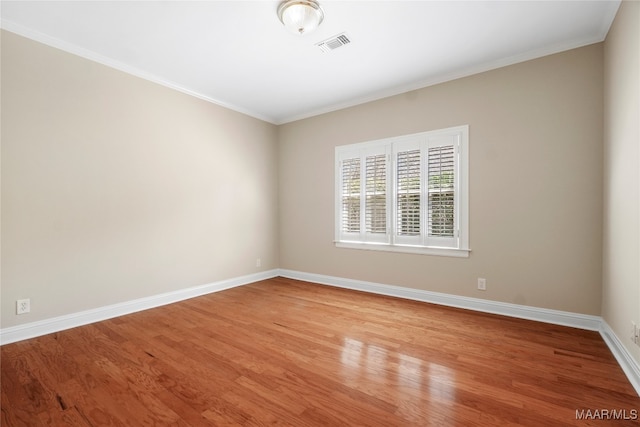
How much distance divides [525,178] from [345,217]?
2394 millimetres

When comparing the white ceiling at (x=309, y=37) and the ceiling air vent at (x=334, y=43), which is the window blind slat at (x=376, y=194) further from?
the ceiling air vent at (x=334, y=43)

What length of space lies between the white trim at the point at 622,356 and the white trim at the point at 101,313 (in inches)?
171

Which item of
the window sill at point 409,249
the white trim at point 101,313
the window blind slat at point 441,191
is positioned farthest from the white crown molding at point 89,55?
the window blind slat at point 441,191

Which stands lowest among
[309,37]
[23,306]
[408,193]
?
[23,306]

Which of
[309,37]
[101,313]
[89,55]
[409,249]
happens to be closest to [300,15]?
[309,37]

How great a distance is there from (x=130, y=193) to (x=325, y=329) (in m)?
2.74

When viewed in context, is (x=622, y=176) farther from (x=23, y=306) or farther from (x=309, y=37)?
(x=23, y=306)

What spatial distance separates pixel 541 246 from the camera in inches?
121

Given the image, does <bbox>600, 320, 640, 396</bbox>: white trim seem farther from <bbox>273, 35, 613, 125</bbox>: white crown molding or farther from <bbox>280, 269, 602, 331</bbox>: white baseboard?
<bbox>273, 35, 613, 125</bbox>: white crown molding

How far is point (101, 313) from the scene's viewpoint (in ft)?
10.3

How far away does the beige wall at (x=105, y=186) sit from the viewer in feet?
8.70

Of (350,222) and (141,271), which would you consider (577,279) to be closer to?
(350,222)

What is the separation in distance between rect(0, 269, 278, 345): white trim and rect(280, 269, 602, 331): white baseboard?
1.75m

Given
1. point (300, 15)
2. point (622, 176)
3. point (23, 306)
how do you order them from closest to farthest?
point (622, 176) → point (300, 15) → point (23, 306)
